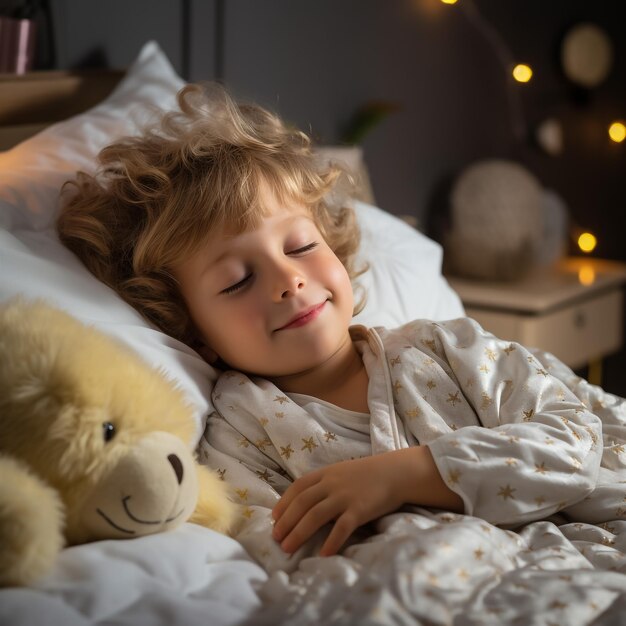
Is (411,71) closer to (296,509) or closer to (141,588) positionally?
(296,509)

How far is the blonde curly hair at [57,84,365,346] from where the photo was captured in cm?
129

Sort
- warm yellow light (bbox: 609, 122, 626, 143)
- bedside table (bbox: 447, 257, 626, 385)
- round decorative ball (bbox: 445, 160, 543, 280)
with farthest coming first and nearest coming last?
warm yellow light (bbox: 609, 122, 626, 143) → round decorative ball (bbox: 445, 160, 543, 280) → bedside table (bbox: 447, 257, 626, 385)

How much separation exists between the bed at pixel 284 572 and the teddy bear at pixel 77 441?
0.10ft

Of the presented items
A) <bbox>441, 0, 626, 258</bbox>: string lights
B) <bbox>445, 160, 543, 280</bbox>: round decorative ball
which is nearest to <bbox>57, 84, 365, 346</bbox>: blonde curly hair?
<bbox>445, 160, 543, 280</bbox>: round decorative ball

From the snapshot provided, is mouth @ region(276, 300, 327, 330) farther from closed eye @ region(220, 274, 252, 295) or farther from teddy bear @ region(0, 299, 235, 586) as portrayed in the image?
teddy bear @ region(0, 299, 235, 586)

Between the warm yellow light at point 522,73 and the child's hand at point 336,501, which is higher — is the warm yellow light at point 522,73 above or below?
above

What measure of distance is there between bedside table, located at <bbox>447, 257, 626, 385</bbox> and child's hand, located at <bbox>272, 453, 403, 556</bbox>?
58.7 inches

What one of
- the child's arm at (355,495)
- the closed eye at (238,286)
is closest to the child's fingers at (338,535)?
the child's arm at (355,495)

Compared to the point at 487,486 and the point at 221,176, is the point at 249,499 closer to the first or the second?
the point at 487,486

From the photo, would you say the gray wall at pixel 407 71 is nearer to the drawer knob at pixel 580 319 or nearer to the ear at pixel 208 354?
the drawer knob at pixel 580 319

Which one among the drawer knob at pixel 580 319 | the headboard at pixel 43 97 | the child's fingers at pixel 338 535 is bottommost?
the drawer knob at pixel 580 319

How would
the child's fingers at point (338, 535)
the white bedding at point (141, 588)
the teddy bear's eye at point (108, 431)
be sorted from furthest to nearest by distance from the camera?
1. the child's fingers at point (338, 535)
2. the teddy bear's eye at point (108, 431)
3. the white bedding at point (141, 588)

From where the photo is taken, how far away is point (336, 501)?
1.06 metres

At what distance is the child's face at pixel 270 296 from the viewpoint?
4.11 feet
